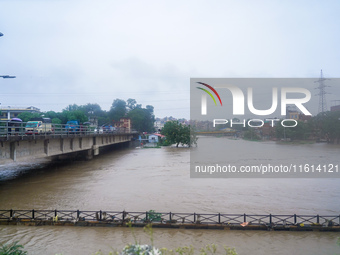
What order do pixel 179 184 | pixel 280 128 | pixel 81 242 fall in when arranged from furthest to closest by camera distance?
pixel 280 128 → pixel 179 184 → pixel 81 242

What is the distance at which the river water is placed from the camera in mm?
11328

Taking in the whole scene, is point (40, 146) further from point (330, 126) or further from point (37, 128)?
point (330, 126)

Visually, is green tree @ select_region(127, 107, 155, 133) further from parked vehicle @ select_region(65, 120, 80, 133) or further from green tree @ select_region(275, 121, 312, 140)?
parked vehicle @ select_region(65, 120, 80, 133)

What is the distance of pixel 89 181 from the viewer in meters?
26.0

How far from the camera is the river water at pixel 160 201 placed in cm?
1133

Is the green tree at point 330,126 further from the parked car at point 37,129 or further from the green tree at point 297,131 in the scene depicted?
the parked car at point 37,129

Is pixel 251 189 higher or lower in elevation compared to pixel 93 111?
lower

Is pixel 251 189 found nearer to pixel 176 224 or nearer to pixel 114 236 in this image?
pixel 176 224

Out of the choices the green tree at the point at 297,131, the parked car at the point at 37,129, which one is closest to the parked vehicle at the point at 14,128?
the parked car at the point at 37,129

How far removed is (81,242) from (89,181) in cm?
1496

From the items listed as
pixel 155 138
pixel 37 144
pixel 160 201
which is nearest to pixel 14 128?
pixel 37 144

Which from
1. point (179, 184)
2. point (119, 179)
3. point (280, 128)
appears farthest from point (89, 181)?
point (280, 128)

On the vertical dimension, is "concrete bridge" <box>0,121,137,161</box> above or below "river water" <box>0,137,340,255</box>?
above

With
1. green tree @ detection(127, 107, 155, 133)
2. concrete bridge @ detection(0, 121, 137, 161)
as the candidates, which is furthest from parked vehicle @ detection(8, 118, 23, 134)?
green tree @ detection(127, 107, 155, 133)
